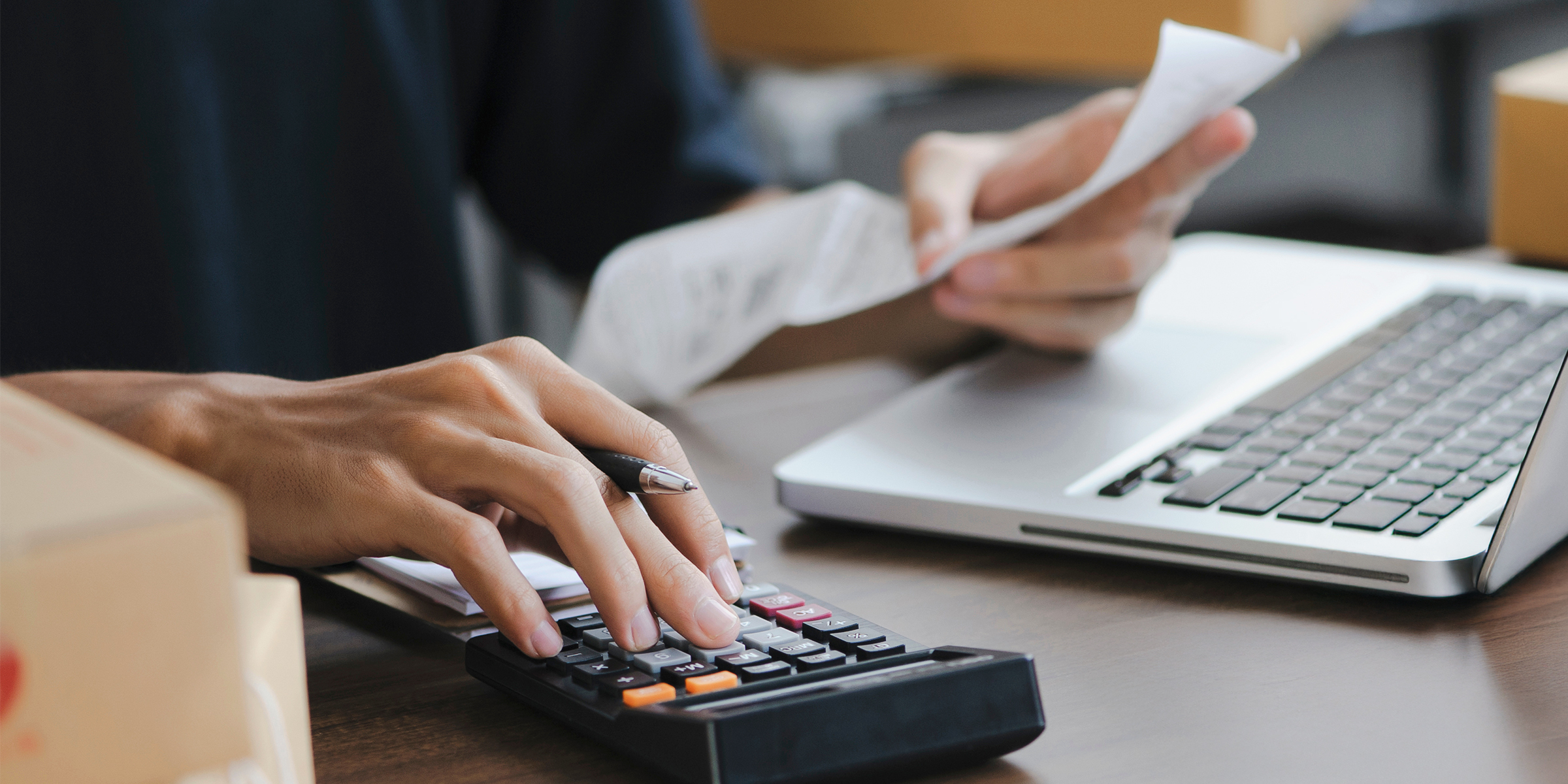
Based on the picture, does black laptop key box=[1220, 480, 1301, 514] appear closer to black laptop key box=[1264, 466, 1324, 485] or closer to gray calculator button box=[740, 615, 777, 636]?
black laptop key box=[1264, 466, 1324, 485]

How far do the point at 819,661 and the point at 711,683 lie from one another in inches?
1.3

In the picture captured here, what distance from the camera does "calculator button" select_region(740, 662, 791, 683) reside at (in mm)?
407

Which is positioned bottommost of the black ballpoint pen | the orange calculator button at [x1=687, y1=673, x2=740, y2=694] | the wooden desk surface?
the wooden desk surface

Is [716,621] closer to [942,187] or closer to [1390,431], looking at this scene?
[1390,431]

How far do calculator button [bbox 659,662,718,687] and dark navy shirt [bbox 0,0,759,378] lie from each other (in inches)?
30.8

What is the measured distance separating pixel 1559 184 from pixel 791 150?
0.97m

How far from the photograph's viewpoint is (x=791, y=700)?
37cm

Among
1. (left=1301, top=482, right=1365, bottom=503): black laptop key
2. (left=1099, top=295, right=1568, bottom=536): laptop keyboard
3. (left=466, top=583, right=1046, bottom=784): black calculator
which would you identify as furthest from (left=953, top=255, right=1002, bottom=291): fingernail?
(left=466, top=583, right=1046, bottom=784): black calculator

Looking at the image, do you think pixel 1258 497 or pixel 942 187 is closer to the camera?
pixel 1258 497

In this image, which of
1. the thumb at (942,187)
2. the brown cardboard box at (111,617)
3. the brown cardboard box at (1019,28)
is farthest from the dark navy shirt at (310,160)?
the brown cardboard box at (111,617)

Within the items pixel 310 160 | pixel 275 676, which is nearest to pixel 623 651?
pixel 275 676

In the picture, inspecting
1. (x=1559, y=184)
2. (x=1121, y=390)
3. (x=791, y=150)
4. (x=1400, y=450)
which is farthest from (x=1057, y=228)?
(x=791, y=150)

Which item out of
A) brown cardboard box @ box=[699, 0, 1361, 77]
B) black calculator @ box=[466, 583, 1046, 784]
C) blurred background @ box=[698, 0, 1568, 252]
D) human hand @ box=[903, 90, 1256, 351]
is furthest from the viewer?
blurred background @ box=[698, 0, 1568, 252]

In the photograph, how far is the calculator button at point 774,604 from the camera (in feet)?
1.51
